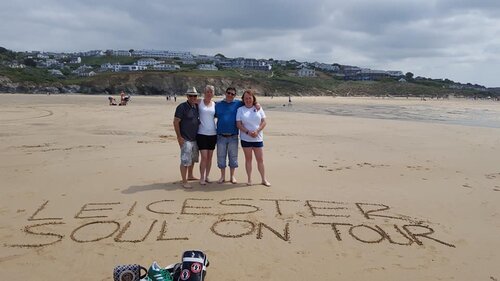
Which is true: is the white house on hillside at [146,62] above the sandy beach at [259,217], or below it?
above

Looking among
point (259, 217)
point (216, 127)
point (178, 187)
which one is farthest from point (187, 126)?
point (259, 217)

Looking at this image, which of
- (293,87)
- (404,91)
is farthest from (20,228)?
(404,91)

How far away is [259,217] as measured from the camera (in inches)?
223

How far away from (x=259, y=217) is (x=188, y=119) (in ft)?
7.81

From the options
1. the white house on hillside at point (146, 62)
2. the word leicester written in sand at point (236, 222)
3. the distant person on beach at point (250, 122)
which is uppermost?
the white house on hillside at point (146, 62)

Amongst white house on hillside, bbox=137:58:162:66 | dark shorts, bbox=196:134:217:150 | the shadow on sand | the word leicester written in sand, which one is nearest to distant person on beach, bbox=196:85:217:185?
dark shorts, bbox=196:134:217:150

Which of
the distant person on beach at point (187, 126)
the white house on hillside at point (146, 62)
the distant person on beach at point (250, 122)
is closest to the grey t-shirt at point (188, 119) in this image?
the distant person on beach at point (187, 126)

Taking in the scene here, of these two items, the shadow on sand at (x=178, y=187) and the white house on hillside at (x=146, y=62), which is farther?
the white house on hillside at (x=146, y=62)

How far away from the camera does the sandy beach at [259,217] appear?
423 cm

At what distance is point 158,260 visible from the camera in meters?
4.28

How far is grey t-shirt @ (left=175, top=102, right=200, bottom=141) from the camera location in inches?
280

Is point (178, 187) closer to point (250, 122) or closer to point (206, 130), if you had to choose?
point (206, 130)

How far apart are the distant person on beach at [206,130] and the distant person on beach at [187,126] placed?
0.30ft

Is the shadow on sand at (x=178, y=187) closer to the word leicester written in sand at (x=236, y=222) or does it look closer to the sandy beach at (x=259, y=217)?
the sandy beach at (x=259, y=217)
